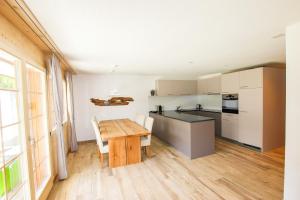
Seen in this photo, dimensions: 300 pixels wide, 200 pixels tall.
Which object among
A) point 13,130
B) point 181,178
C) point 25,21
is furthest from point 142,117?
point 25,21

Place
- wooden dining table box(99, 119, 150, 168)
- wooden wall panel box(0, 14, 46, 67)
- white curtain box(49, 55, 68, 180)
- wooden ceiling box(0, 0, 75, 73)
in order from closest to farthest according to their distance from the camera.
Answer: wooden ceiling box(0, 0, 75, 73) → wooden wall panel box(0, 14, 46, 67) → white curtain box(49, 55, 68, 180) → wooden dining table box(99, 119, 150, 168)

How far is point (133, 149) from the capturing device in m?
3.22

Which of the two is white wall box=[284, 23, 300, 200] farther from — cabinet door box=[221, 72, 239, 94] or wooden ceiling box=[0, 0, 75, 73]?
wooden ceiling box=[0, 0, 75, 73]

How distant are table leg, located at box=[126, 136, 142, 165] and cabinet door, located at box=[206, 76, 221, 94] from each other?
3279mm

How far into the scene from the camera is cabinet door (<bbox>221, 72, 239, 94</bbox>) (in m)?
4.12

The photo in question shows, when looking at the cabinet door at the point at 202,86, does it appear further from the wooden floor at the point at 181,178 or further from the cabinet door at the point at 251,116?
the wooden floor at the point at 181,178

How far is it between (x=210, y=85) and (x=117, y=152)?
393 cm

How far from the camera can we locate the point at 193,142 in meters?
3.29

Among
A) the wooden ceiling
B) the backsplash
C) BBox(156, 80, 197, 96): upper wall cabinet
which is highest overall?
the wooden ceiling

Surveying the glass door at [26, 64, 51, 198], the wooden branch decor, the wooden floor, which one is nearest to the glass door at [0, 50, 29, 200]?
the glass door at [26, 64, 51, 198]

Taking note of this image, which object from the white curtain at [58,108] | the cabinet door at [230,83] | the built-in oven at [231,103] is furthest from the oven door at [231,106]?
the white curtain at [58,108]

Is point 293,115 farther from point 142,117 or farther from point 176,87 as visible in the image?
point 176,87

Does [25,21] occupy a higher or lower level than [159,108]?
higher

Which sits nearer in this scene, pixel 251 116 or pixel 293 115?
pixel 293 115
